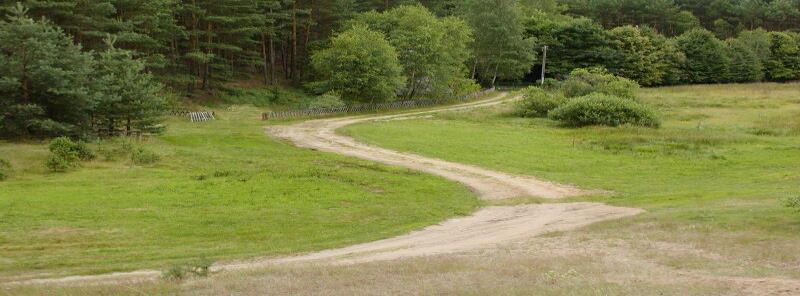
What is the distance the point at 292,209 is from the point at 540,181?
13.1 metres

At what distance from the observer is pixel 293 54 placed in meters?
83.9

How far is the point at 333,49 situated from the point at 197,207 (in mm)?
44116

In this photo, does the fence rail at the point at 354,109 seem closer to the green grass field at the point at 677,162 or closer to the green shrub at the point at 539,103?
the green grass field at the point at 677,162

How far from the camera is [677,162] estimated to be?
4003cm

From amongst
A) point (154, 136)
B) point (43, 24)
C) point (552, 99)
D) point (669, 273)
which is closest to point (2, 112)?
point (43, 24)

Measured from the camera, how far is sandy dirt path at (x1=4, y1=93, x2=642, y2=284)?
18.2 meters

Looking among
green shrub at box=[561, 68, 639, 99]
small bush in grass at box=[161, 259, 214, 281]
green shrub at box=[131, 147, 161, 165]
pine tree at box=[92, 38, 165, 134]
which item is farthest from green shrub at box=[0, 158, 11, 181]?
green shrub at box=[561, 68, 639, 99]

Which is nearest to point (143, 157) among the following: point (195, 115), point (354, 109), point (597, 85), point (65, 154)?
point (65, 154)

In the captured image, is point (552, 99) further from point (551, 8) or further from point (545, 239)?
point (551, 8)

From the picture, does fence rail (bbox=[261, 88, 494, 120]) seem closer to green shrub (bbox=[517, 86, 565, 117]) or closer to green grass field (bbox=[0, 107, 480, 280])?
green shrub (bbox=[517, 86, 565, 117])

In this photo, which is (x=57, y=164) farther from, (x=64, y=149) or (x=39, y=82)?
(x=39, y=82)

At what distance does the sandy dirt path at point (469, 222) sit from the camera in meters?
18.2

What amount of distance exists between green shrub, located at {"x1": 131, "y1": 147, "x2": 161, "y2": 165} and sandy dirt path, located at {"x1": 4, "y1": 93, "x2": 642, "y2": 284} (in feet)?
33.6

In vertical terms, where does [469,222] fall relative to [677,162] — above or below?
below
